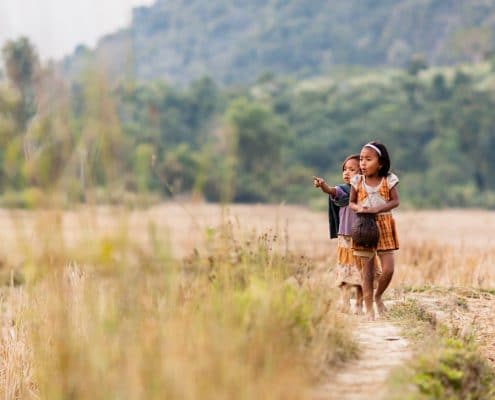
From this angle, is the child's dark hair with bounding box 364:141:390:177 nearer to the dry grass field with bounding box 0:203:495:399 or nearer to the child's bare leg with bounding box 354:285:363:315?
the child's bare leg with bounding box 354:285:363:315

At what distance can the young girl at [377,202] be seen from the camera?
721 cm

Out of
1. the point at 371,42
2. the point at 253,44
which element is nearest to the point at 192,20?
the point at 253,44

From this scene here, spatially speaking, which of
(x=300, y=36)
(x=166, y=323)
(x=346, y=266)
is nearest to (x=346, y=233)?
(x=346, y=266)

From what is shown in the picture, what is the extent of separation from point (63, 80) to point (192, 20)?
167 metres

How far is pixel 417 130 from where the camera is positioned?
2357 inches

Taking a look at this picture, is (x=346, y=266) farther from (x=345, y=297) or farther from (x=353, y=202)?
(x=353, y=202)

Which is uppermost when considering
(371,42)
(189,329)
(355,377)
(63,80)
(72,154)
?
(371,42)

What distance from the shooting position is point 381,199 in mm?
7242

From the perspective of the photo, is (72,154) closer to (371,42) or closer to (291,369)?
(291,369)

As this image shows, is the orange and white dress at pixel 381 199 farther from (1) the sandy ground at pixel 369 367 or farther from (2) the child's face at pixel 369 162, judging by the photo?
(1) the sandy ground at pixel 369 367

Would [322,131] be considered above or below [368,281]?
above

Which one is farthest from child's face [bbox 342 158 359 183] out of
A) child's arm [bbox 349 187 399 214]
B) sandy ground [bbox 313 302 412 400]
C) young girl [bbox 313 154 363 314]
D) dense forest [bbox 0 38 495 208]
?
dense forest [bbox 0 38 495 208]

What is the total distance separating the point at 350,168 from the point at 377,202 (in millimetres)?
638

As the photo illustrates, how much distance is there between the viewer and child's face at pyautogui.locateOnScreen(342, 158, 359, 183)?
25.5 ft
